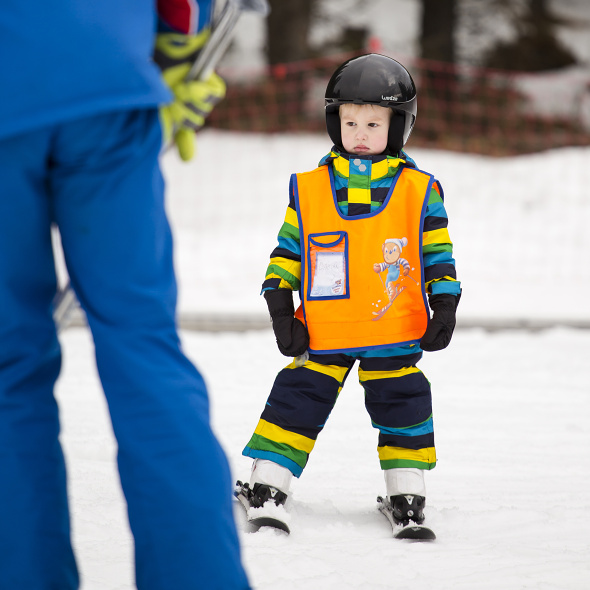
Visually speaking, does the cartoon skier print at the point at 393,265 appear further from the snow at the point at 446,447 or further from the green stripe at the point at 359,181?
the snow at the point at 446,447

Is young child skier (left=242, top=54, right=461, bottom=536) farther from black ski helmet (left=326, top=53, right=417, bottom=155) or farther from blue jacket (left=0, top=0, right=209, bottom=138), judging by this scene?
blue jacket (left=0, top=0, right=209, bottom=138)

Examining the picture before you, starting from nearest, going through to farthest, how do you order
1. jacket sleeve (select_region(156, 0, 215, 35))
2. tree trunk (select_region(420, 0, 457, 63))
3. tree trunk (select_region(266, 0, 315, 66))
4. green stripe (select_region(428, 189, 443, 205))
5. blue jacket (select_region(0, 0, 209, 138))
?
1. blue jacket (select_region(0, 0, 209, 138))
2. jacket sleeve (select_region(156, 0, 215, 35))
3. green stripe (select_region(428, 189, 443, 205))
4. tree trunk (select_region(266, 0, 315, 66))
5. tree trunk (select_region(420, 0, 457, 63))

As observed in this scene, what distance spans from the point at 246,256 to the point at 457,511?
228 inches

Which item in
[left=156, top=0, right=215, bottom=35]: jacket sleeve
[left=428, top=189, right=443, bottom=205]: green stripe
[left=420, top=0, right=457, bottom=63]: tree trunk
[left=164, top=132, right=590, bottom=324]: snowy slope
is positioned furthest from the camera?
[left=420, top=0, right=457, bottom=63]: tree trunk

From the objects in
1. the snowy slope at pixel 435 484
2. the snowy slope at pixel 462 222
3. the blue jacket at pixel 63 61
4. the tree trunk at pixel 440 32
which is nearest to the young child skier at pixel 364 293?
the snowy slope at pixel 435 484

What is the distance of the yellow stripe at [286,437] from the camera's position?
2.30m

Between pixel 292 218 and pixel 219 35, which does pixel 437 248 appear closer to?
pixel 292 218

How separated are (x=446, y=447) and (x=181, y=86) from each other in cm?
204

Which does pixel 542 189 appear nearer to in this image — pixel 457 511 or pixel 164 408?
pixel 457 511

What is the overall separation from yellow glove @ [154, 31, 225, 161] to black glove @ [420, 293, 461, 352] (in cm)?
96

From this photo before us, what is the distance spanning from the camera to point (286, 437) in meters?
2.30

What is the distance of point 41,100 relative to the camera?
1.23 m

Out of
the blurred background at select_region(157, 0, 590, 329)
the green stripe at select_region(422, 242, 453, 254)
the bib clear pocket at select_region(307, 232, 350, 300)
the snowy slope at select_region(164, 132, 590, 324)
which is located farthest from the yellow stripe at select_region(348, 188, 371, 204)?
the snowy slope at select_region(164, 132, 590, 324)

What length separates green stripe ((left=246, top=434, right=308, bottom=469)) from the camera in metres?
2.30
